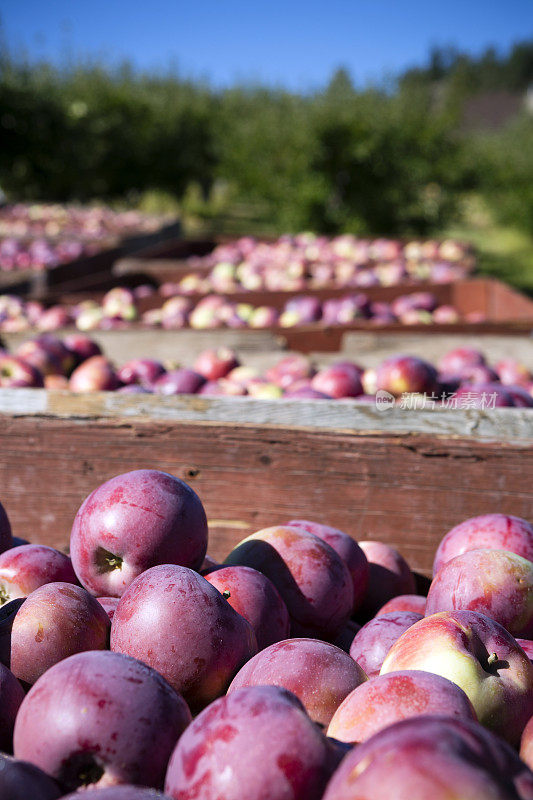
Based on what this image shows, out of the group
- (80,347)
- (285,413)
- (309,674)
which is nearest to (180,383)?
(80,347)

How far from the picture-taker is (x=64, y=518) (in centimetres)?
193

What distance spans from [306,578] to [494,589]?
37cm

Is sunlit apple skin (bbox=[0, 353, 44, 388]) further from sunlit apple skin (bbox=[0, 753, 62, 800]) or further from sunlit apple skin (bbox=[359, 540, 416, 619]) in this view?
sunlit apple skin (bbox=[0, 753, 62, 800])

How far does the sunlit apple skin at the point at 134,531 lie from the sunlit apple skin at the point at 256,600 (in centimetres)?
10

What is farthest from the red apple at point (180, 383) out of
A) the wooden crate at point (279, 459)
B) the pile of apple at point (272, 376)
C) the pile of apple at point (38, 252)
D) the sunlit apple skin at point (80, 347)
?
the pile of apple at point (38, 252)

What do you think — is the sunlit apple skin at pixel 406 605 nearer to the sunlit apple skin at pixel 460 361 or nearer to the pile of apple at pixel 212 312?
the sunlit apple skin at pixel 460 361

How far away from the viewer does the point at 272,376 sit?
313 centimetres

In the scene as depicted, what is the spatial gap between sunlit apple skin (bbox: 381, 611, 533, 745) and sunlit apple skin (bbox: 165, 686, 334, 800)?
0.95ft

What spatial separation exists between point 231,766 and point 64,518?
4.27ft

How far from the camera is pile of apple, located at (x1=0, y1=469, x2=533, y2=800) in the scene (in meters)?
0.74

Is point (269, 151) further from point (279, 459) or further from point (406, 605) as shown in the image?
point (406, 605)

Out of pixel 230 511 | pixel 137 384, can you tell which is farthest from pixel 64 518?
pixel 137 384

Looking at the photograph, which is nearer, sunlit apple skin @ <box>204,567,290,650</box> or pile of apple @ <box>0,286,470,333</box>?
sunlit apple skin @ <box>204,567,290,650</box>

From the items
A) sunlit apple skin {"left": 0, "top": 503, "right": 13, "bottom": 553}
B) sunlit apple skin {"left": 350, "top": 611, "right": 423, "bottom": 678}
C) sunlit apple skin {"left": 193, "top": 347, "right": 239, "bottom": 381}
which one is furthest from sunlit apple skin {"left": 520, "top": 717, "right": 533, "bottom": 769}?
sunlit apple skin {"left": 193, "top": 347, "right": 239, "bottom": 381}
